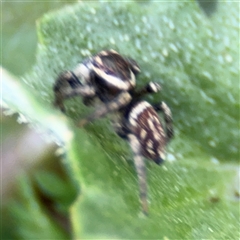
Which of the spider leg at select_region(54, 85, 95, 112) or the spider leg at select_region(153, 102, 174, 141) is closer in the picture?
the spider leg at select_region(54, 85, 95, 112)

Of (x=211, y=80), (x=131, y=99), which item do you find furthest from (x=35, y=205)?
(x=211, y=80)

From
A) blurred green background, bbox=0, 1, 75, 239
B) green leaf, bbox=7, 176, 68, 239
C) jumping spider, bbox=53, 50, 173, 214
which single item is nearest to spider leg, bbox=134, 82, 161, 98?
jumping spider, bbox=53, 50, 173, 214

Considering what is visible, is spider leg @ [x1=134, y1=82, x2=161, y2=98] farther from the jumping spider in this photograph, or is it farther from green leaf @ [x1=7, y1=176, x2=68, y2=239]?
green leaf @ [x1=7, y1=176, x2=68, y2=239]

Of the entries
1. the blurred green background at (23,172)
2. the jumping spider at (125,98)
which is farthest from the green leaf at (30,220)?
the jumping spider at (125,98)

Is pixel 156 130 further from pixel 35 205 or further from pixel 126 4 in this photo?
pixel 35 205

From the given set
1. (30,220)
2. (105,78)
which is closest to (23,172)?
(30,220)

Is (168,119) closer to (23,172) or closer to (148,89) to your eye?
(148,89)

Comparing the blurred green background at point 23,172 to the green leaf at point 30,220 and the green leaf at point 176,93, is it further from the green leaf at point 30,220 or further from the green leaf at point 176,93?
the green leaf at point 176,93

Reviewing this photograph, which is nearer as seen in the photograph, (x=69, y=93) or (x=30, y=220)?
(x=69, y=93)
